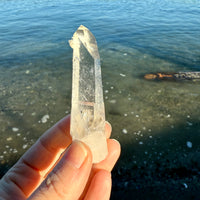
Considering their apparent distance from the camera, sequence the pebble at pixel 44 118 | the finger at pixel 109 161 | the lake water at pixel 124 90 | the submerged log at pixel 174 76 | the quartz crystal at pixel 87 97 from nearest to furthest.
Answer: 1. the quartz crystal at pixel 87 97
2. the finger at pixel 109 161
3. the lake water at pixel 124 90
4. the pebble at pixel 44 118
5. the submerged log at pixel 174 76

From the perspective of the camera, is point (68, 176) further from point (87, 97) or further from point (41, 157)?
point (41, 157)

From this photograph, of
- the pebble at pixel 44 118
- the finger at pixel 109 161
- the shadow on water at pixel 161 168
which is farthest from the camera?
the pebble at pixel 44 118

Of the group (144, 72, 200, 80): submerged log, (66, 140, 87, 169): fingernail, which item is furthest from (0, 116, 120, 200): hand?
(144, 72, 200, 80): submerged log

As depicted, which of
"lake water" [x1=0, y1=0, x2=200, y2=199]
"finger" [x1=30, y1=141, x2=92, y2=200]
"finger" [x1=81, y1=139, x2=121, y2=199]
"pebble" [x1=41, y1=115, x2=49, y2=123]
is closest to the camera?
"finger" [x1=30, y1=141, x2=92, y2=200]

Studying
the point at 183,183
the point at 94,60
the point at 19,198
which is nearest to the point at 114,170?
the point at 183,183

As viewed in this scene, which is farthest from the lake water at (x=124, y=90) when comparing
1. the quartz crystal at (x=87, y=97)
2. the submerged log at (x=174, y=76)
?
the quartz crystal at (x=87, y=97)

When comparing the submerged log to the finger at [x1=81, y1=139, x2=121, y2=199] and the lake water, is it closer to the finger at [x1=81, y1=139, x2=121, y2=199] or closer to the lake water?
the lake water

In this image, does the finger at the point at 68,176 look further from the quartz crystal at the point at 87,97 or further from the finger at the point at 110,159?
the finger at the point at 110,159
